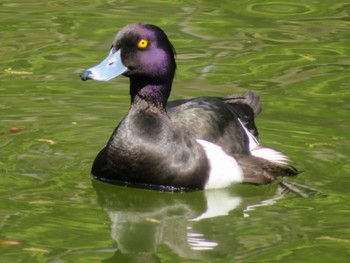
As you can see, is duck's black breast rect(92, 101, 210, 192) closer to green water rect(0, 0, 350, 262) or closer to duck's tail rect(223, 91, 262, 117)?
green water rect(0, 0, 350, 262)

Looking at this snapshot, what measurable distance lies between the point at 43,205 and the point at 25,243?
34.2 inches

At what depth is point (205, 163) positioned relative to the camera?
32.4 feet

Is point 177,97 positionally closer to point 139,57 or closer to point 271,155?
point 271,155

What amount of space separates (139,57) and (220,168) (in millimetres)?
1084

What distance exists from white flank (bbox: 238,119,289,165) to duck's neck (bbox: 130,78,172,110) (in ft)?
3.14

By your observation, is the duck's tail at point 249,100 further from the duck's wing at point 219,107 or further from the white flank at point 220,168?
the white flank at point 220,168

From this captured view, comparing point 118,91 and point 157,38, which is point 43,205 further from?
point 118,91

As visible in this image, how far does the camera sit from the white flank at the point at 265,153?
404 inches

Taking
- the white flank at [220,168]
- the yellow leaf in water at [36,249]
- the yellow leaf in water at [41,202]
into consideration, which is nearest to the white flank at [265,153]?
the white flank at [220,168]

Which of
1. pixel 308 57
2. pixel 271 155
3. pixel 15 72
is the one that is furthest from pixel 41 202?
pixel 308 57

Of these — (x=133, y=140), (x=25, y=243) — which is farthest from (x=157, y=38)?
(x=25, y=243)

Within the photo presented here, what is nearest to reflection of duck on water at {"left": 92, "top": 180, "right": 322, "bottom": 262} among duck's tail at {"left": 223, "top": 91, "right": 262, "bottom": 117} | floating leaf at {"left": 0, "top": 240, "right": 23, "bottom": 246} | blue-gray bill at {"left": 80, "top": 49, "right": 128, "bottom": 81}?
floating leaf at {"left": 0, "top": 240, "right": 23, "bottom": 246}

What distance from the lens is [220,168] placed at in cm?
994

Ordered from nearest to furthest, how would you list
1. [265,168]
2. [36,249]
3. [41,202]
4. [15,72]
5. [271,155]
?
[36,249]
[41,202]
[265,168]
[271,155]
[15,72]
